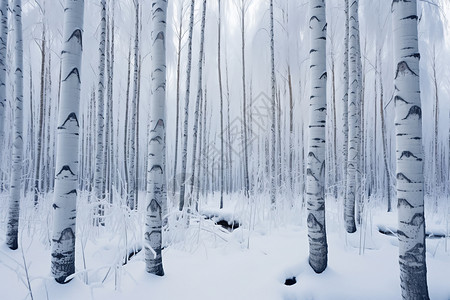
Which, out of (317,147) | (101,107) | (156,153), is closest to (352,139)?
(317,147)

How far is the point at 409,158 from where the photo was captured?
6.23 feet

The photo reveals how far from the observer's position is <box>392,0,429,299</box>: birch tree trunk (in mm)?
1875

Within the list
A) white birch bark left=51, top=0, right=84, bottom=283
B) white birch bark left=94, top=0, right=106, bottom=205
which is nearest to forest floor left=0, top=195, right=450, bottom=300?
white birch bark left=51, top=0, right=84, bottom=283

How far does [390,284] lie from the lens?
238cm

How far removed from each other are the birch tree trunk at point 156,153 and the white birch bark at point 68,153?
601 millimetres

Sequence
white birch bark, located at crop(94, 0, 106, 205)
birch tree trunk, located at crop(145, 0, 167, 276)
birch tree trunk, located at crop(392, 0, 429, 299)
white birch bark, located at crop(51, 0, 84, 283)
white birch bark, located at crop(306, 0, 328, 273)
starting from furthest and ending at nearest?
white birch bark, located at crop(94, 0, 106, 205) → white birch bark, located at crop(306, 0, 328, 273) → birch tree trunk, located at crop(145, 0, 167, 276) → white birch bark, located at crop(51, 0, 84, 283) → birch tree trunk, located at crop(392, 0, 429, 299)

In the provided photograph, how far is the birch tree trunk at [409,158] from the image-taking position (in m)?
1.88

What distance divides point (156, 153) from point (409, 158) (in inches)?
80.6

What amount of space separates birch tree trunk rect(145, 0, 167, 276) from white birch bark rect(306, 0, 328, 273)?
1.43 metres

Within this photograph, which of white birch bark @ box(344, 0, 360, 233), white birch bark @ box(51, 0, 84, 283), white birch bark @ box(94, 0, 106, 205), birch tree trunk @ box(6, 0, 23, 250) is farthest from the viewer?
white birch bark @ box(94, 0, 106, 205)

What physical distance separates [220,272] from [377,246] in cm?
230

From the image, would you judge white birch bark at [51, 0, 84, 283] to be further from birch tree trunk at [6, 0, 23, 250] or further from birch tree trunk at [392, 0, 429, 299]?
birch tree trunk at [392, 0, 429, 299]

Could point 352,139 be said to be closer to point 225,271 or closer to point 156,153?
point 225,271

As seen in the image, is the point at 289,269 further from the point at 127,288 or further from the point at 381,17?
the point at 381,17
